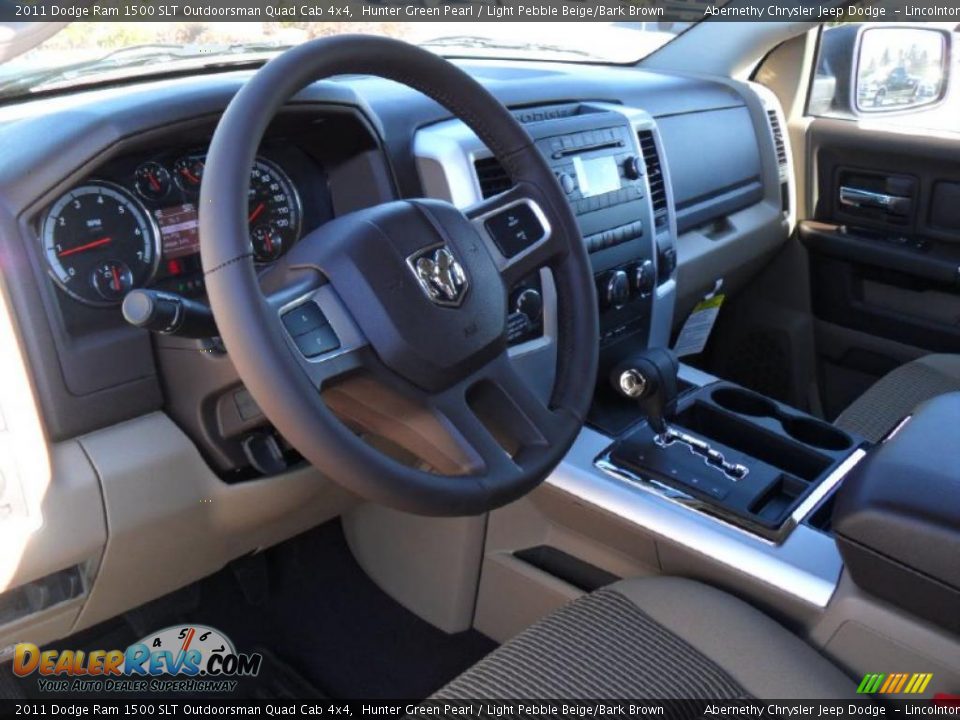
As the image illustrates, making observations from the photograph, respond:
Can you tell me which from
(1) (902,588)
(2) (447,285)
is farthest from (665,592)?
(2) (447,285)

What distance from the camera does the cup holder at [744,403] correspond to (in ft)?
6.12

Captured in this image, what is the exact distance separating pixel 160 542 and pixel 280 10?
1.04 m

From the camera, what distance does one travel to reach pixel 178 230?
1416mm

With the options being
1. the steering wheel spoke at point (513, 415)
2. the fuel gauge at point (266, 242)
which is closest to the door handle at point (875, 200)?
the steering wheel spoke at point (513, 415)

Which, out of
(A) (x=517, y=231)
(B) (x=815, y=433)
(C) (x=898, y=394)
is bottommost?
(C) (x=898, y=394)

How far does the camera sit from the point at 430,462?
120 centimetres

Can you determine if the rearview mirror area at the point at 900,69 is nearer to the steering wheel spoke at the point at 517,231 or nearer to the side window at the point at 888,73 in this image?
the side window at the point at 888,73

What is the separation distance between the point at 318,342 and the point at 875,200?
2.05 meters

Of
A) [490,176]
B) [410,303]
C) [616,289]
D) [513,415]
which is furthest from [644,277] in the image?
[410,303]

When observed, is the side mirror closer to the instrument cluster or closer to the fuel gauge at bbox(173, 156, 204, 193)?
the instrument cluster

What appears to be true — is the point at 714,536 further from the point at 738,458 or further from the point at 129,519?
the point at 129,519

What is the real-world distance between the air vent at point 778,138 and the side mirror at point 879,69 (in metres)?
0.17

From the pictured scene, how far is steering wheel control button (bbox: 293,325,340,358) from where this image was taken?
1058mm

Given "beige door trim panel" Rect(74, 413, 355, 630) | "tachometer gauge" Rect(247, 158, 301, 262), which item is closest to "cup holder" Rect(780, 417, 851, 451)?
"beige door trim panel" Rect(74, 413, 355, 630)
